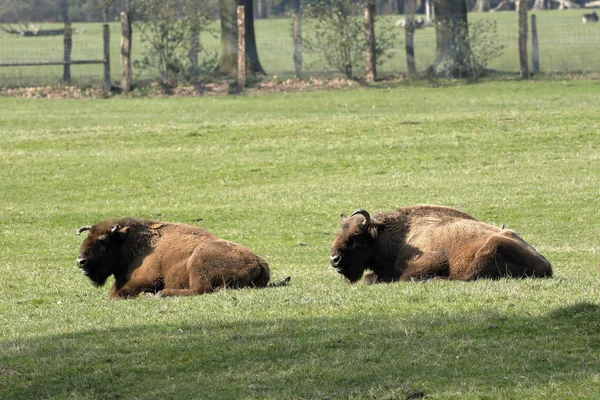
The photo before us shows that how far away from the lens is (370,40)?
4216 cm

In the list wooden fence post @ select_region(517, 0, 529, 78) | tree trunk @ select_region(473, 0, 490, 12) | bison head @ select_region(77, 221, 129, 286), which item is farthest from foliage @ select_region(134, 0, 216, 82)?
tree trunk @ select_region(473, 0, 490, 12)

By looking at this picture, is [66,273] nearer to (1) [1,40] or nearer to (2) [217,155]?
(2) [217,155]

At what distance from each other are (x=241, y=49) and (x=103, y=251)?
90.4ft

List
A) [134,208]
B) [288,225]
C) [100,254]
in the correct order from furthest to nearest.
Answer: [134,208], [288,225], [100,254]

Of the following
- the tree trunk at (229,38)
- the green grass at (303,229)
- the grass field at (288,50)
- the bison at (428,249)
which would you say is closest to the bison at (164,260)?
the green grass at (303,229)

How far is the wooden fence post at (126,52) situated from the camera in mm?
42594

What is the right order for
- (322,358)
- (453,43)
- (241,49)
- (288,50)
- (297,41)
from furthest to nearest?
1. (288,50)
2. (297,41)
3. (453,43)
4. (241,49)
5. (322,358)

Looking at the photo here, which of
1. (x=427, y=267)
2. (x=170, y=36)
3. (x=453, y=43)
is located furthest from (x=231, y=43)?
(x=427, y=267)

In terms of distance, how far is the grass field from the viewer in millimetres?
48219

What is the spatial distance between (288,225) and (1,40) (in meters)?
67.0

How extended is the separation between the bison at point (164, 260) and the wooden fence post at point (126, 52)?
28.2m

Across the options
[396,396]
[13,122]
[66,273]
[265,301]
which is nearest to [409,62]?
[13,122]

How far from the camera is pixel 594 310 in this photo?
1059 centimetres

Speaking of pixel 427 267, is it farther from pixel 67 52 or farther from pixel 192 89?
pixel 67 52
